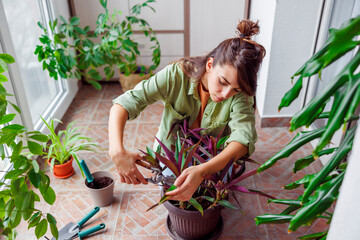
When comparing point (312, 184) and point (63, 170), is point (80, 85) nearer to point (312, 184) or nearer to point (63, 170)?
point (63, 170)

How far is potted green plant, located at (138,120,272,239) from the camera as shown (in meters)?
1.51

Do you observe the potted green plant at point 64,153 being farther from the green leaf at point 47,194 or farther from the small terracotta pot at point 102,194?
the green leaf at point 47,194

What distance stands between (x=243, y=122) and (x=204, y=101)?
0.26 metres

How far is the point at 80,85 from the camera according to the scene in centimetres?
352

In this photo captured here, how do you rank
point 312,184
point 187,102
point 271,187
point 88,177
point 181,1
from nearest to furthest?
point 312,184
point 187,102
point 88,177
point 271,187
point 181,1

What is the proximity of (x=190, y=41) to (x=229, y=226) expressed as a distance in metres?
1.98

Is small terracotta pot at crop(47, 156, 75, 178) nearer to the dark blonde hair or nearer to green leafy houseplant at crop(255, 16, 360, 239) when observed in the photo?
the dark blonde hair

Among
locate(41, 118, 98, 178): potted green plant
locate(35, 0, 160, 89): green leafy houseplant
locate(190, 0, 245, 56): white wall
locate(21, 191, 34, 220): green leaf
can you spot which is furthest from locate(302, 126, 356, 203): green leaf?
locate(190, 0, 245, 56): white wall

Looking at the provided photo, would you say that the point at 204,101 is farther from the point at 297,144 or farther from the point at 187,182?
the point at 297,144

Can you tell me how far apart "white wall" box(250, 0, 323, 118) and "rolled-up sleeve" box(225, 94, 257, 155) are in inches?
37.7

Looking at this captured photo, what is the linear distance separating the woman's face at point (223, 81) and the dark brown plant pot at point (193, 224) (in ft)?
1.80

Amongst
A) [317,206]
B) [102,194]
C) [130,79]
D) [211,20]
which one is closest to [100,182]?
[102,194]

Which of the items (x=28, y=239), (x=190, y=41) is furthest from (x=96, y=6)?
(x=28, y=239)

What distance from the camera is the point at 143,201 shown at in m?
2.16
